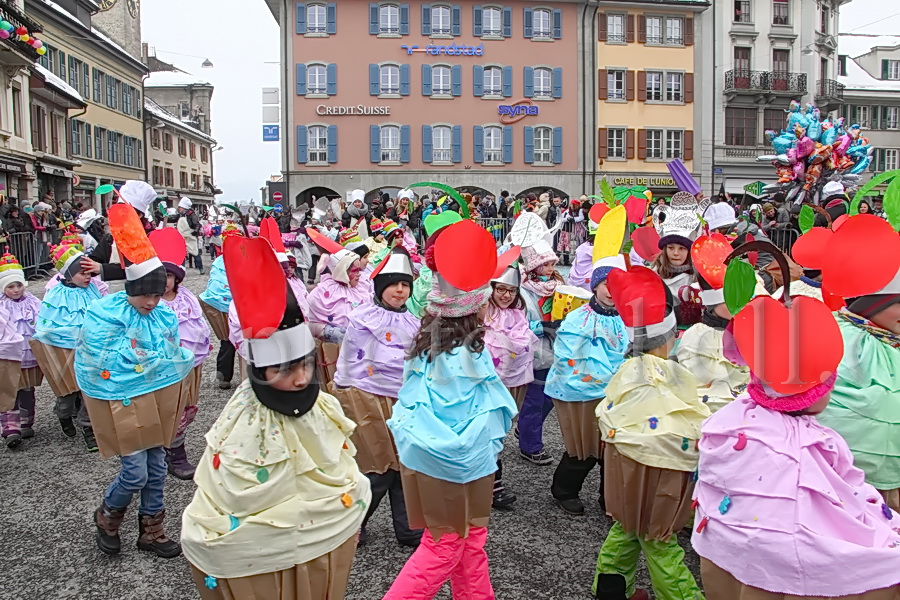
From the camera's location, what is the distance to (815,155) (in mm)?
10469

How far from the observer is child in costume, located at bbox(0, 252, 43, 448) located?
19.4 feet

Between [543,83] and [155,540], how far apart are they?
100.0ft

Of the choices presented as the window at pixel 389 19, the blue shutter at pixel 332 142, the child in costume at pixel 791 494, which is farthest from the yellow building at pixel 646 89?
the child in costume at pixel 791 494

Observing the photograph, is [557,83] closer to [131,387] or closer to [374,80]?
[374,80]

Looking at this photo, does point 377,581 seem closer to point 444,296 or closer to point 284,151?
point 444,296

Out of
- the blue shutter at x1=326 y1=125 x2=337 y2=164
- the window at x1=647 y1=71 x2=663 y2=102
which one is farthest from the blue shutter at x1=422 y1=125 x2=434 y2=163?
the window at x1=647 y1=71 x2=663 y2=102

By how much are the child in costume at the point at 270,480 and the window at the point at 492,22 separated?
3145 cm

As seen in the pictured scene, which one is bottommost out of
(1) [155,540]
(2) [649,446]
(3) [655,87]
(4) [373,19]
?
(1) [155,540]

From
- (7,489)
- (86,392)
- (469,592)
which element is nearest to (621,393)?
(469,592)

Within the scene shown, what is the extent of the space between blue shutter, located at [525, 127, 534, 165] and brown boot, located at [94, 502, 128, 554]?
29.3 meters

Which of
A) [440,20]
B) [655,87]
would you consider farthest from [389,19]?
[655,87]

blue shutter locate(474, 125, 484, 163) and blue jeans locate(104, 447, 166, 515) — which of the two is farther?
blue shutter locate(474, 125, 484, 163)

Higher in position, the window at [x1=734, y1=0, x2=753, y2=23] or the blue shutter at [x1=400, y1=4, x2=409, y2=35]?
the window at [x1=734, y1=0, x2=753, y2=23]

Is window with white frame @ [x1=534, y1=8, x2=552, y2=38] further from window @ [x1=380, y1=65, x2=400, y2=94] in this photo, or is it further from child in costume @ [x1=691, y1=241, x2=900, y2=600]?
child in costume @ [x1=691, y1=241, x2=900, y2=600]
